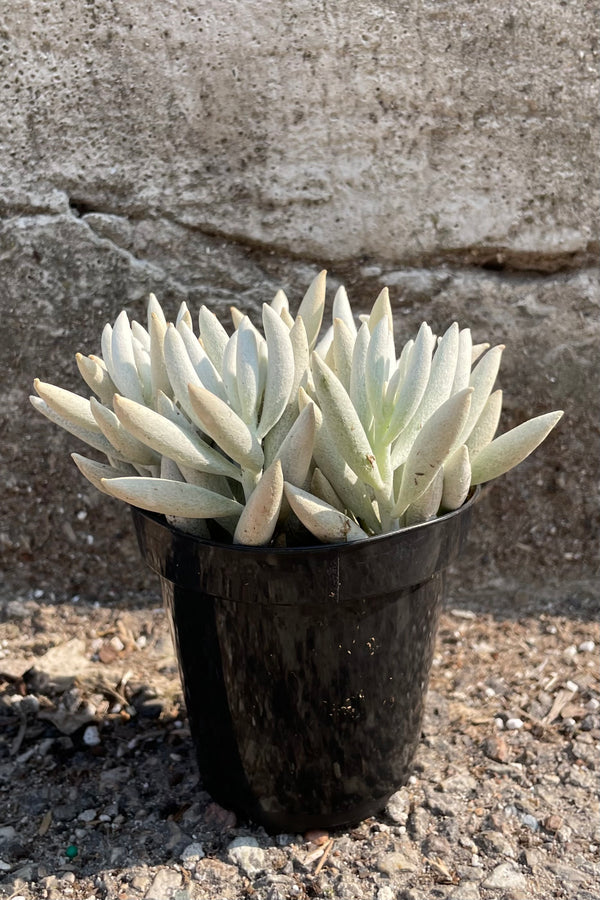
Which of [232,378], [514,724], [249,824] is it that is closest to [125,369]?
[232,378]

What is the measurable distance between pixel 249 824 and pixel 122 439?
518mm

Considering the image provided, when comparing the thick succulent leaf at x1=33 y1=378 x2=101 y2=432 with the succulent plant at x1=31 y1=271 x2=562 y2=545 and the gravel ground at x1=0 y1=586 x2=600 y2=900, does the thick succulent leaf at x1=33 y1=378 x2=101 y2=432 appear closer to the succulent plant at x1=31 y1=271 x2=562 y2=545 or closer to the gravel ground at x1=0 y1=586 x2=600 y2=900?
the succulent plant at x1=31 y1=271 x2=562 y2=545

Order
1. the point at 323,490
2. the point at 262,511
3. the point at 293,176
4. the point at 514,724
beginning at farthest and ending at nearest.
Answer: the point at 293,176 → the point at 514,724 → the point at 323,490 → the point at 262,511

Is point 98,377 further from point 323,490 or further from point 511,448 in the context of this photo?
point 511,448

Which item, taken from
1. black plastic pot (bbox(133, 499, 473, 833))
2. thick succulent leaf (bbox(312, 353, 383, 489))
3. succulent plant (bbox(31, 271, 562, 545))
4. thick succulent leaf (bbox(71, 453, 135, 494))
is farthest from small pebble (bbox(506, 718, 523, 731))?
thick succulent leaf (bbox(71, 453, 135, 494))

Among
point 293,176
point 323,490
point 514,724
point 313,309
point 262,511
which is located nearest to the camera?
point 262,511

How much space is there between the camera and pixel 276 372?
2.84 ft

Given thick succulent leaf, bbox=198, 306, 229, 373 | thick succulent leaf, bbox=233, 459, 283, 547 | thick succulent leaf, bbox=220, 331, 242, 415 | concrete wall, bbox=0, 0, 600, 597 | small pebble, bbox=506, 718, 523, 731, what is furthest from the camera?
concrete wall, bbox=0, 0, 600, 597

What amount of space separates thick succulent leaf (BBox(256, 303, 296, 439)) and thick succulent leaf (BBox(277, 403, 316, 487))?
4cm

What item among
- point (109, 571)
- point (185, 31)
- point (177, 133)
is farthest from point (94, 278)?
point (109, 571)

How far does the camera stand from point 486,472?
94cm

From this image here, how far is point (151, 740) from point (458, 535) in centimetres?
58

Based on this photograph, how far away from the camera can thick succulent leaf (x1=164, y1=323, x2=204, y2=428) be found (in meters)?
0.86

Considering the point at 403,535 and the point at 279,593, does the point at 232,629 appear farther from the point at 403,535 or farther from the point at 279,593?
the point at 403,535
